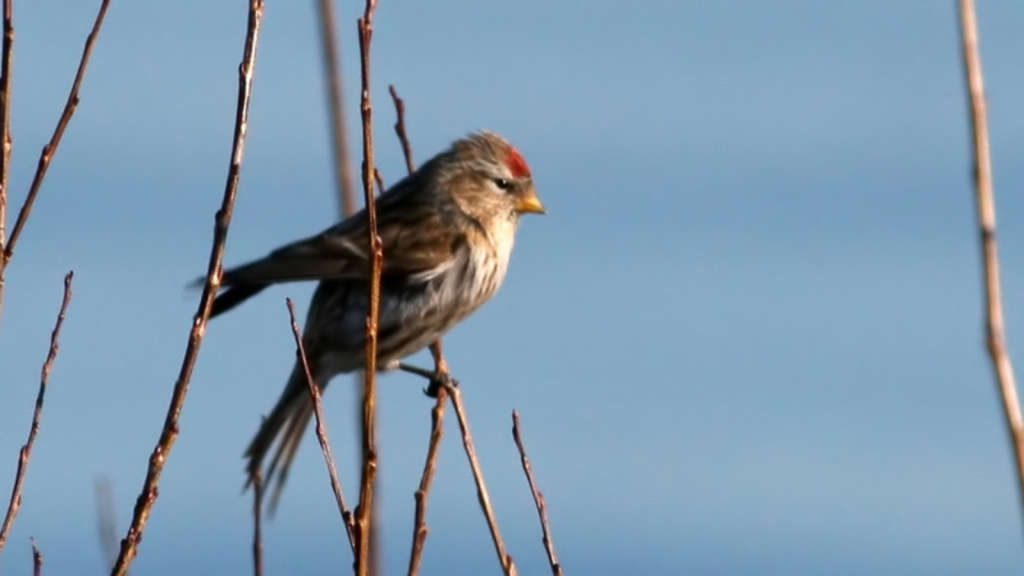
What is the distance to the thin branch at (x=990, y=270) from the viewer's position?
2.27 meters

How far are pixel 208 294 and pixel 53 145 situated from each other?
55 cm

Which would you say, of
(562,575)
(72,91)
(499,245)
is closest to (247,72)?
(72,91)

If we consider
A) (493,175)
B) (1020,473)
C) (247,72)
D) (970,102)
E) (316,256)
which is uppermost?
(493,175)

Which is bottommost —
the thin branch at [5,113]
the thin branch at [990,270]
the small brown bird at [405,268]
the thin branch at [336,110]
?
the thin branch at [990,270]

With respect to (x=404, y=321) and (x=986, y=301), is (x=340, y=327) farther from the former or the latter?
(x=986, y=301)

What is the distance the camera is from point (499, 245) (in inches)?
274

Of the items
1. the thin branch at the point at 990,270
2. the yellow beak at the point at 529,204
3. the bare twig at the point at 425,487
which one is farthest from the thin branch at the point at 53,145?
the yellow beak at the point at 529,204

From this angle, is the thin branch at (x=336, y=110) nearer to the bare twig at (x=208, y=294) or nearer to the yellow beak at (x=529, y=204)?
the bare twig at (x=208, y=294)

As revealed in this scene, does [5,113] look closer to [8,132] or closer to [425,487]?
[8,132]

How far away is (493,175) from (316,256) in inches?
44.3

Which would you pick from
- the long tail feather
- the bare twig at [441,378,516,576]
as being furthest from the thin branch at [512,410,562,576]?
the long tail feather

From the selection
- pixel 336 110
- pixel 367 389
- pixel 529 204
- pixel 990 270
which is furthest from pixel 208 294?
pixel 529 204

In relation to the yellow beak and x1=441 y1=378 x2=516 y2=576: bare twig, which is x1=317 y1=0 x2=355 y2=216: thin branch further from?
the yellow beak

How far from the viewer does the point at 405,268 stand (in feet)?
21.9
